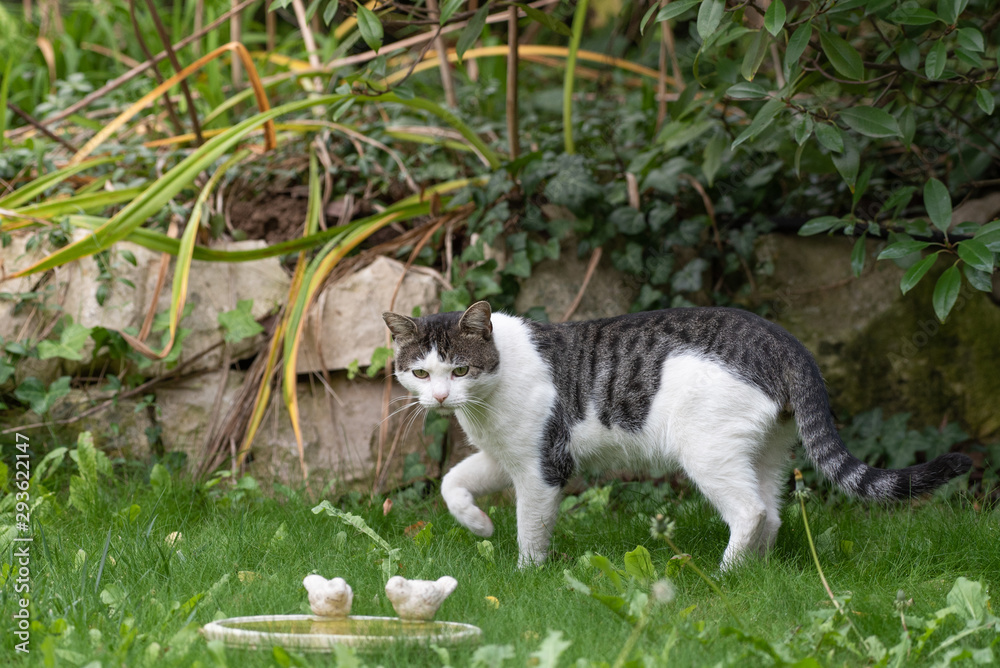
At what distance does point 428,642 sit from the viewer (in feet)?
6.44

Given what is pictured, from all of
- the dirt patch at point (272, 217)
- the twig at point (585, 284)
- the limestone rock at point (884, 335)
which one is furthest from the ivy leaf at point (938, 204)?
the dirt patch at point (272, 217)

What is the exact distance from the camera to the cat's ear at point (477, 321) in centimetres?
285

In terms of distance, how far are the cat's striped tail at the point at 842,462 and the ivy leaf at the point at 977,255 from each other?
0.60m

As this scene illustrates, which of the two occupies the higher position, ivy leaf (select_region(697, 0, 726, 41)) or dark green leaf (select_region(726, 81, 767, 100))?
ivy leaf (select_region(697, 0, 726, 41))

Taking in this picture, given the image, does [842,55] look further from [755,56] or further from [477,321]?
[477,321]

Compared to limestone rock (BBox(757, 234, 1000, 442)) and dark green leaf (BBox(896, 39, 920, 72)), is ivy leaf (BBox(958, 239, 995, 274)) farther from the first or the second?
limestone rock (BBox(757, 234, 1000, 442))

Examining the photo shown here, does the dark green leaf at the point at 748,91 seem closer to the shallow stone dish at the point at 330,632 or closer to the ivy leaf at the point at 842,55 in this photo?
the ivy leaf at the point at 842,55

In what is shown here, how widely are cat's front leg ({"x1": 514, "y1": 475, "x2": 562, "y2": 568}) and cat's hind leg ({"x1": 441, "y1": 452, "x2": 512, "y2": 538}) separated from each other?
15 cm

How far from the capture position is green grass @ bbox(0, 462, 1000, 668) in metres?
1.99

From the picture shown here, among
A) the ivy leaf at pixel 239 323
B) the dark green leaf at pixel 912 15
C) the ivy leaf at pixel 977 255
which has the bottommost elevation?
the ivy leaf at pixel 239 323

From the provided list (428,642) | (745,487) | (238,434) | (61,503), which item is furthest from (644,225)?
(61,503)

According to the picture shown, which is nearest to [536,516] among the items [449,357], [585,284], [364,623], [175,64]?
[449,357]

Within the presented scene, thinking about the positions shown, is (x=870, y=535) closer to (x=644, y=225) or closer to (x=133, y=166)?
(x=644, y=225)

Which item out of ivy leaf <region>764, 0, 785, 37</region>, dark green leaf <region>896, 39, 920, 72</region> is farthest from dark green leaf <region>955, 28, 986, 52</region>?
ivy leaf <region>764, 0, 785, 37</region>
